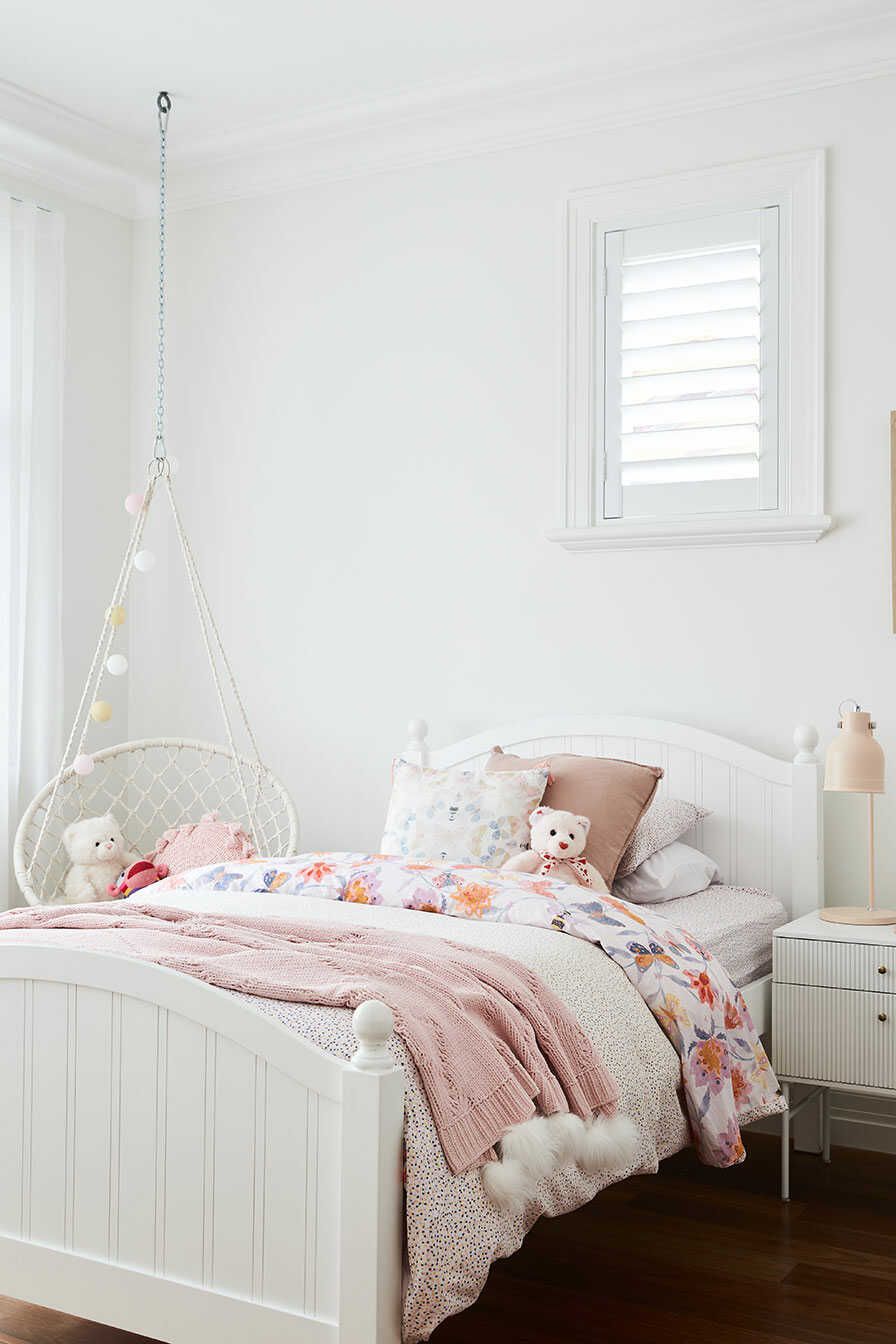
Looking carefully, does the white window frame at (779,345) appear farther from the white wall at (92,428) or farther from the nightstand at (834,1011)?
the white wall at (92,428)

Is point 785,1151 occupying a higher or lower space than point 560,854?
lower

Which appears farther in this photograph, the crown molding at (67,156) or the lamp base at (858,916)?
the crown molding at (67,156)

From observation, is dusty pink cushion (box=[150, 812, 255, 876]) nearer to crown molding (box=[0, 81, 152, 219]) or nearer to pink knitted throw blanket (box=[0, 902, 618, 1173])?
pink knitted throw blanket (box=[0, 902, 618, 1173])

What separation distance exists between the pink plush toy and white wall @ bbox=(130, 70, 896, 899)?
58 cm

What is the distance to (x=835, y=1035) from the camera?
2.79 m

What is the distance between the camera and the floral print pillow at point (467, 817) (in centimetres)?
307

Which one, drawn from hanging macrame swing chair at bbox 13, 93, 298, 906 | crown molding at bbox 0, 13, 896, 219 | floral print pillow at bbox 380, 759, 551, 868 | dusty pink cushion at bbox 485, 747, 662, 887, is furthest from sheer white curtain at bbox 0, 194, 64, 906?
dusty pink cushion at bbox 485, 747, 662, 887

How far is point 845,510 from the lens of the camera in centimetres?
331

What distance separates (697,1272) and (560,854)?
897 mm

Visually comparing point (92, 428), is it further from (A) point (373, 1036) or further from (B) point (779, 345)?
(A) point (373, 1036)

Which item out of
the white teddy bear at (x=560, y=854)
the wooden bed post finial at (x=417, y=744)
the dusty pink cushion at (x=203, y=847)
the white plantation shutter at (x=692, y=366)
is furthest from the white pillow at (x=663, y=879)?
the dusty pink cushion at (x=203, y=847)

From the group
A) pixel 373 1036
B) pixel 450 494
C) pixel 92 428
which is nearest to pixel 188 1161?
pixel 373 1036

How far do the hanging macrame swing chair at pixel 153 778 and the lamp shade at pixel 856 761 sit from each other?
1521 millimetres

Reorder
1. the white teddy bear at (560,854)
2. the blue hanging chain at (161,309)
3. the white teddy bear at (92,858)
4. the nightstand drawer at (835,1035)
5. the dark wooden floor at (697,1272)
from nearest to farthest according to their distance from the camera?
the dark wooden floor at (697,1272)
the nightstand drawer at (835,1035)
the white teddy bear at (560,854)
the white teddy bear at (92,858)
the blue hanging chain at (161,309)
